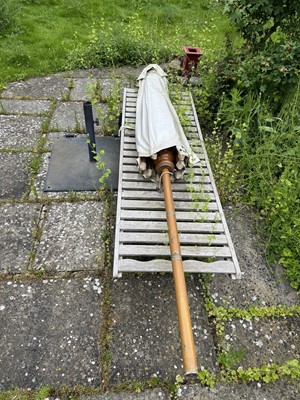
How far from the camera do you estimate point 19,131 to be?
4.29 metres

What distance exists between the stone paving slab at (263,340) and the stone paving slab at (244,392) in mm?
145

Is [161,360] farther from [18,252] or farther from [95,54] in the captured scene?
[95,54]

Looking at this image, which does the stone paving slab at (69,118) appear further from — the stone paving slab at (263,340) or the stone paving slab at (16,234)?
the stone paving slab at (263,340)

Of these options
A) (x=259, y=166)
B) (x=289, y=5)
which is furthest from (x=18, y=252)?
(x=289, y=5)

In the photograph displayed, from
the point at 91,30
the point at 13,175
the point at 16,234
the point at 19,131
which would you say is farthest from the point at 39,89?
the point at 16,234

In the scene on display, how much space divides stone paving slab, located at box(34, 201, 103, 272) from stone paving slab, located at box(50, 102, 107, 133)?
1.41 metres

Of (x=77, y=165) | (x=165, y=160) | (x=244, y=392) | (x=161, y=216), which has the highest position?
(x=165, y=160)

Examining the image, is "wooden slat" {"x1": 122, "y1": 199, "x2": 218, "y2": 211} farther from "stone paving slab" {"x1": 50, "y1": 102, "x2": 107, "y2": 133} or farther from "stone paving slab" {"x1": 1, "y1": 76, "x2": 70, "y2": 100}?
"stone paving slab" {"x1": 1, "y1": 76, "x2": 70, "y2": 100}

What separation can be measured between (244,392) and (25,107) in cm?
440

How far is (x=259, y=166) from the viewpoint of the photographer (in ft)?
11.7

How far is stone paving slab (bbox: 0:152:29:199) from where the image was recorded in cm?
346

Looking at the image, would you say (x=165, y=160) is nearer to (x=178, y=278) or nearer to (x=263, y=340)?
(x=178, y=278)

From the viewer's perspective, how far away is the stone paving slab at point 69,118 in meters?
4.36

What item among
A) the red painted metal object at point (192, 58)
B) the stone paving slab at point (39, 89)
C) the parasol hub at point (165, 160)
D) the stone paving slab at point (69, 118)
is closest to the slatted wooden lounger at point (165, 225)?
the parasol hub at point (165, 160)
